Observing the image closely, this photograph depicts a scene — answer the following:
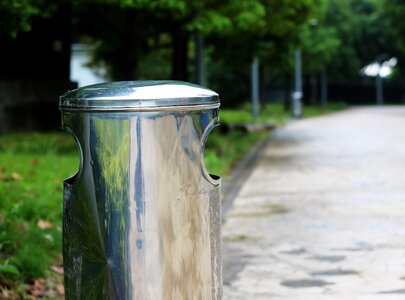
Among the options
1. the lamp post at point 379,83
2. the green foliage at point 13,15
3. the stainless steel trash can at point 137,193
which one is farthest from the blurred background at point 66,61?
the lamp post at point 379,83

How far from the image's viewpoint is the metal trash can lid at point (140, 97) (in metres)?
3.62

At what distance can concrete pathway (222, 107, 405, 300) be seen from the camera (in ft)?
21.1

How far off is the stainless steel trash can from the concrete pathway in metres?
2.56

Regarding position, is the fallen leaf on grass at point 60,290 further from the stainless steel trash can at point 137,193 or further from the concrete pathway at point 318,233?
the stainless steel trash can at point 137,193

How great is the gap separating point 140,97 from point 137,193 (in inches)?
15.8

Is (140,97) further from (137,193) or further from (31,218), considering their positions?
(31,218)

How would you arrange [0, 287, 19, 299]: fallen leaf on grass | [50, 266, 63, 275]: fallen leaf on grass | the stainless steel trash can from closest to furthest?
the stainless steel trash can → [0, 287, 19, 299]: fallen leaf on grass → [50, 266, 63, 275]: fallen leaf on grass

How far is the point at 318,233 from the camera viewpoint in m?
8.60

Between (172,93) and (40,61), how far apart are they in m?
20.0

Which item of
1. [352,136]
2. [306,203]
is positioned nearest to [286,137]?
[352,136]

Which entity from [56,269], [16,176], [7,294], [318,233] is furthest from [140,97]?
[16,176]

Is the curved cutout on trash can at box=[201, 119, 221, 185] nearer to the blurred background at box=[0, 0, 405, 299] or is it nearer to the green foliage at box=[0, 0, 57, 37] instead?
the blurred background at box=[0, 0, 405, 299]

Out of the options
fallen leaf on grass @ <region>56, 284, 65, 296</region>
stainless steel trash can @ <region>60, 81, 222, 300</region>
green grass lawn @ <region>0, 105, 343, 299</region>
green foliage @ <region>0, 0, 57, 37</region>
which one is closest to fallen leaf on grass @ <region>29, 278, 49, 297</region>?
green grass lawn @ <region>0, 105, 343, 299</region>

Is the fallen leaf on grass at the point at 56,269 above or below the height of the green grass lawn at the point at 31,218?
below
